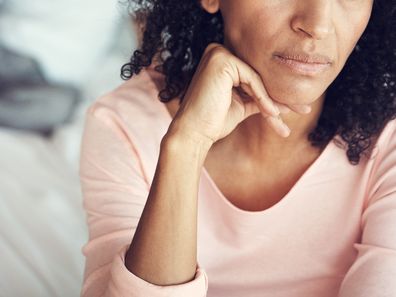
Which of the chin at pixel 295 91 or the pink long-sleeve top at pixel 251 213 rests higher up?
the chin at pixel 295 91

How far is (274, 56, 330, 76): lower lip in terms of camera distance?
102 cm

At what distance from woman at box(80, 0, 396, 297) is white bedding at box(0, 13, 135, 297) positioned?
328 millimetres

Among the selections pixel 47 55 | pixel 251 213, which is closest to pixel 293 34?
pixel 251 213

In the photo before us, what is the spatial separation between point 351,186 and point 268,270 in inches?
8.1

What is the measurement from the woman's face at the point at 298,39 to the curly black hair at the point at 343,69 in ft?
0.43

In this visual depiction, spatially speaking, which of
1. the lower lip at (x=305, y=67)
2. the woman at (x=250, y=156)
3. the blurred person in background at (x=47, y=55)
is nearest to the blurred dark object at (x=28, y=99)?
the blurred person in background at (x=47, y=55)

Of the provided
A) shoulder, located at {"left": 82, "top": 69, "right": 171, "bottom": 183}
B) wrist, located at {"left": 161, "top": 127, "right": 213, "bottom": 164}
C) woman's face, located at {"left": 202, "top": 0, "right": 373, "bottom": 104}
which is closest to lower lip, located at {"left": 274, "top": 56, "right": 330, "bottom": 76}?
woman's face, located at {"left": 202, "top": 0, "right": 373, "bottom": 104}

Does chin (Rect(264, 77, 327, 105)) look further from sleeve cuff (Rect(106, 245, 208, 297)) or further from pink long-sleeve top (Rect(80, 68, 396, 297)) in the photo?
sleeve cuff (Rect(106, 245, 208, 297))

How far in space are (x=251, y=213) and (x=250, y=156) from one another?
0.12 metres

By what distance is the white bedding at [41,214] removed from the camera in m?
1.46

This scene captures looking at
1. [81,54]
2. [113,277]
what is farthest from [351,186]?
[81,54]

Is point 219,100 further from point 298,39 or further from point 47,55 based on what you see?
point 47,55

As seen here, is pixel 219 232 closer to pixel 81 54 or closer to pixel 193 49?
pixel 193 49

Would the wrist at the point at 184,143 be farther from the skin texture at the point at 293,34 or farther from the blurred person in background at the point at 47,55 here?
the blurred person in background at the point at 47,55
